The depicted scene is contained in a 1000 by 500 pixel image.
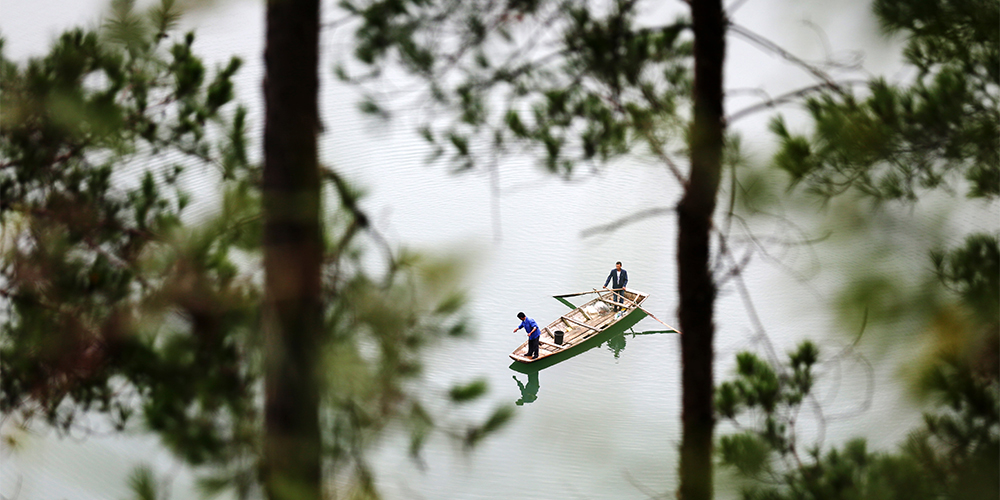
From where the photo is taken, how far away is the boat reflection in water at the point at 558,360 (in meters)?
1.93

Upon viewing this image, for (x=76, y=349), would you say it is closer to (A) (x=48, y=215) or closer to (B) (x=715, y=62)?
(A) (x=48, y=215)

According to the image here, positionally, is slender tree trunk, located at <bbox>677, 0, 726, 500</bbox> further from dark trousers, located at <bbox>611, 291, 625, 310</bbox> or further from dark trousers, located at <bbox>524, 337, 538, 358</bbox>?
dark trousers, located at <bbox>611, 291, 625, 310</bbox>

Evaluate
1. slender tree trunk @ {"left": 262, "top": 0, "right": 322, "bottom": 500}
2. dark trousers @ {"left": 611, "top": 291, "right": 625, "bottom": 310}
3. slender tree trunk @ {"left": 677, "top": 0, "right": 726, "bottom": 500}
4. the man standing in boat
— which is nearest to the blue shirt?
the man standing in boat

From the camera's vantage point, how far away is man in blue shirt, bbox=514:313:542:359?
221 cm

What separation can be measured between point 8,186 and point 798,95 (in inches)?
63.2

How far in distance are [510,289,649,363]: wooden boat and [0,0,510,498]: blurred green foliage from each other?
4.00 feet

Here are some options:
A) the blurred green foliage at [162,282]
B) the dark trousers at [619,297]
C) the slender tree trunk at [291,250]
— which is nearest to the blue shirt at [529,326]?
the dark trousers at [619,297]

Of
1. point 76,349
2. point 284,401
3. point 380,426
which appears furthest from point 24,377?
point 380,426

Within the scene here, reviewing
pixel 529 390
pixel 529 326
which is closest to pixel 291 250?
pixel 529 390

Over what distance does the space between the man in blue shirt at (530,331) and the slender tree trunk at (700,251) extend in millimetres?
763

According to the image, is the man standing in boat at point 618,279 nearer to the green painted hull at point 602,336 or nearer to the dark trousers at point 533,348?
the green painted hull at point 602,336

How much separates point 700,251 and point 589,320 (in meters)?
1.31

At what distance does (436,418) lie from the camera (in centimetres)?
124

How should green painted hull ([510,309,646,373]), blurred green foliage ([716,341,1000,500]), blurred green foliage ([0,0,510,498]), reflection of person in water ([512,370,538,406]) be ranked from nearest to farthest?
blurred green foliage ([716,341,1000,500]) < blurred green foliage ([0,0,510,498]) < reflection of person in water ([512,370,538,406]) < green painted hull ([510,309,646,373])
